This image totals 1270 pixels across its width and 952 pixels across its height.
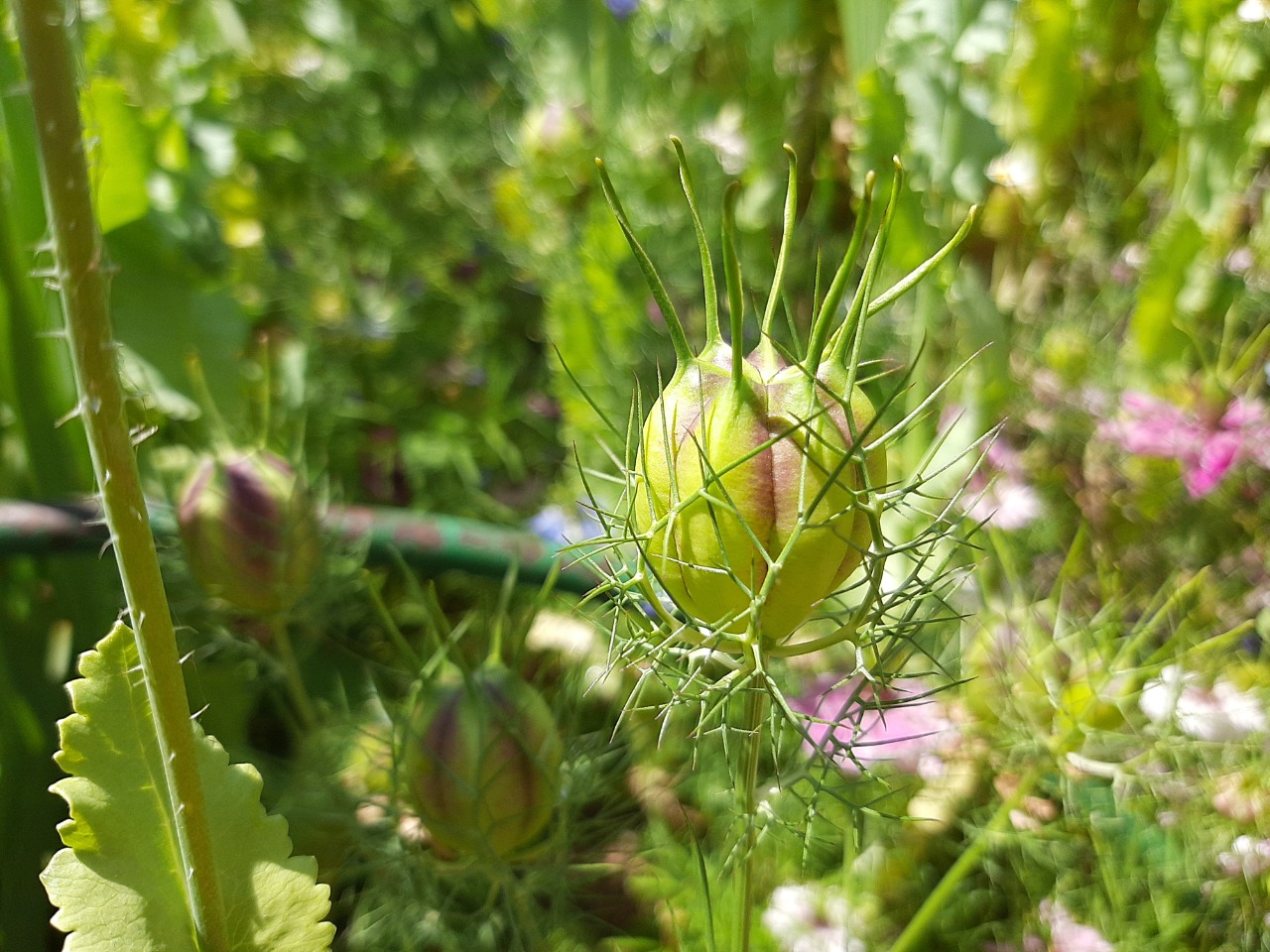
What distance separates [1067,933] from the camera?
1.54 ft

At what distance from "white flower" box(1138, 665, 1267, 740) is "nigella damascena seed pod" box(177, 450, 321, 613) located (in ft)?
1.29

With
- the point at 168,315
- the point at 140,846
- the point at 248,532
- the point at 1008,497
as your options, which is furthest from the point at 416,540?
the point at 1008,497

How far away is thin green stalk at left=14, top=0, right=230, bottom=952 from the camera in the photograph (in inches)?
5.6

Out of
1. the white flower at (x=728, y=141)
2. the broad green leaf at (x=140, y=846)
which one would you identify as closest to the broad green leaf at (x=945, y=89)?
the white flower at (x=728, y=141)

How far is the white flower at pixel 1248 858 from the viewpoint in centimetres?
45

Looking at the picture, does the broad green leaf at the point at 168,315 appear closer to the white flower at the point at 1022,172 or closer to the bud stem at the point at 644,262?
the bud stem at the point at 644,262

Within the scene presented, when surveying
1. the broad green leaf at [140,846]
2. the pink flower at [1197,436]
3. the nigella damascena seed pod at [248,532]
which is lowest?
the broad green leaf at [140,846]

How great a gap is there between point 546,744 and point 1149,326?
717 mm

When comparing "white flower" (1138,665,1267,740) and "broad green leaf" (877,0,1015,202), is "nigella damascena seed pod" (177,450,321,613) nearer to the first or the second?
"white flower" (1138,665,1267,740)

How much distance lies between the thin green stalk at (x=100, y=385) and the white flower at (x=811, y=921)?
344mm

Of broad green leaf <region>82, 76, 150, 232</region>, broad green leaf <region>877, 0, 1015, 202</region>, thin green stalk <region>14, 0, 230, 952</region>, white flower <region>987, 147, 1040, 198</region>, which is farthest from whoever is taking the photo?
white flower <region>987, 147, 1040, 198</region>

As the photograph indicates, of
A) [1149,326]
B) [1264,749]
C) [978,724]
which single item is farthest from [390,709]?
[1149,326]

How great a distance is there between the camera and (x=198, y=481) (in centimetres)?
36

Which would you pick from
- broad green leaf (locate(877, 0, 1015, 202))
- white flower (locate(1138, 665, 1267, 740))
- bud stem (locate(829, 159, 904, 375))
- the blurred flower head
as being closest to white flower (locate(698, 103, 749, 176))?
broad green leaf (locate(877, 0, 1015, 202))
